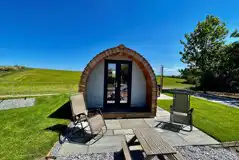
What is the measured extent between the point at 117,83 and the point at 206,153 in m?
4.39

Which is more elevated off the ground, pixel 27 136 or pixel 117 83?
pixel 117 83

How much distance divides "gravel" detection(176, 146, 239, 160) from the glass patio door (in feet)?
12.6

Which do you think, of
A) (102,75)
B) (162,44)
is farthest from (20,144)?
(162,44)

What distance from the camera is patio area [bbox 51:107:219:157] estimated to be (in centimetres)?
324

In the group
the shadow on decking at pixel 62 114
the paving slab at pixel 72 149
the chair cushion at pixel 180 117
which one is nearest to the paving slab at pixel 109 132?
the paving slab at pixel 72 149

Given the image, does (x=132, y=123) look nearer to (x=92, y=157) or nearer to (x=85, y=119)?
(x=85, y=119)

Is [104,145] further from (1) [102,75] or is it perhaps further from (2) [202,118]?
(2) [202,118]

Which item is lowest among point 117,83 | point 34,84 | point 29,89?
point 29,89

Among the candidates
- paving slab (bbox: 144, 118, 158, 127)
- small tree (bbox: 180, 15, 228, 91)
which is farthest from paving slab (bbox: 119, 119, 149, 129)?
→ small tree (bbox: 180, 15, 228, 91)

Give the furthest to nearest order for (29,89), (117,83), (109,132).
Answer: (29,89) < (117,83) < (109,132)

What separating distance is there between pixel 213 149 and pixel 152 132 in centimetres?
171

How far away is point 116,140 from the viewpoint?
3764 mm

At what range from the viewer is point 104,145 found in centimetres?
349

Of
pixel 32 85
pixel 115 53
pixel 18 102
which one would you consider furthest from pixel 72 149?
pixel 32 85
